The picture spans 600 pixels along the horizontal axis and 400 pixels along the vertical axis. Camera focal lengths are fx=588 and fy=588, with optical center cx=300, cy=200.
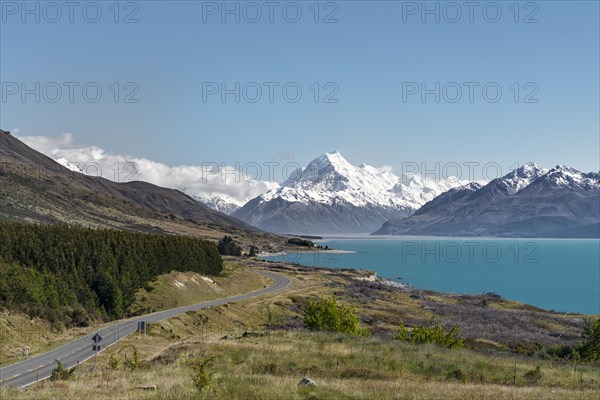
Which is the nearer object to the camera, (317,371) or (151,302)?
(317,371)

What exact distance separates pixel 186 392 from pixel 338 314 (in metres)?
40.8

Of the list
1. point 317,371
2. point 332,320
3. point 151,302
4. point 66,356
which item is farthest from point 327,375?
point 151,302

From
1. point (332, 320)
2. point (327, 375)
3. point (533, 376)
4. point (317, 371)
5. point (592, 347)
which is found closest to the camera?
point (327, 375)

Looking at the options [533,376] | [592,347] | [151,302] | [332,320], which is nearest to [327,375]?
[533,376]

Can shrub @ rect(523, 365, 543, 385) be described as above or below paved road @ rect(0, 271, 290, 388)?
above

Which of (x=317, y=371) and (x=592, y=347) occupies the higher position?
(x=317, y=371)

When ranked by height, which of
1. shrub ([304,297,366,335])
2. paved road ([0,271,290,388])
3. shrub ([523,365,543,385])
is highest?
shrub ([523,365,543,385])

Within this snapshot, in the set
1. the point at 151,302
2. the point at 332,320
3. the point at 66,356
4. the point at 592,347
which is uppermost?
the point at 332,320

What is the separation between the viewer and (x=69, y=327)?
6488cm

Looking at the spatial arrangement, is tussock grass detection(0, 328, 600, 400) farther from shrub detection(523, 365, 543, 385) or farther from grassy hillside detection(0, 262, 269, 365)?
grassy hillside detection(0, 262, 269, 365)

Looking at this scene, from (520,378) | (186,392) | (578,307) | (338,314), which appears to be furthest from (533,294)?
(186,392)

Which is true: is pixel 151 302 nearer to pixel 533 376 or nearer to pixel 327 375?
pixel 327 375

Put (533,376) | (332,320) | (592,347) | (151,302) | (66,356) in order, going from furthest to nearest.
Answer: (151,302) → (332,320) → (592,347) → (66,356) → (533,376)

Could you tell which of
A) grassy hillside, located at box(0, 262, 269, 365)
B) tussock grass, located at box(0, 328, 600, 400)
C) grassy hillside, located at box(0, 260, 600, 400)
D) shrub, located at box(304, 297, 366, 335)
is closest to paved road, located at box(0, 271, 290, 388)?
grassy hillside, located at box(0, 262, 269, 365)
